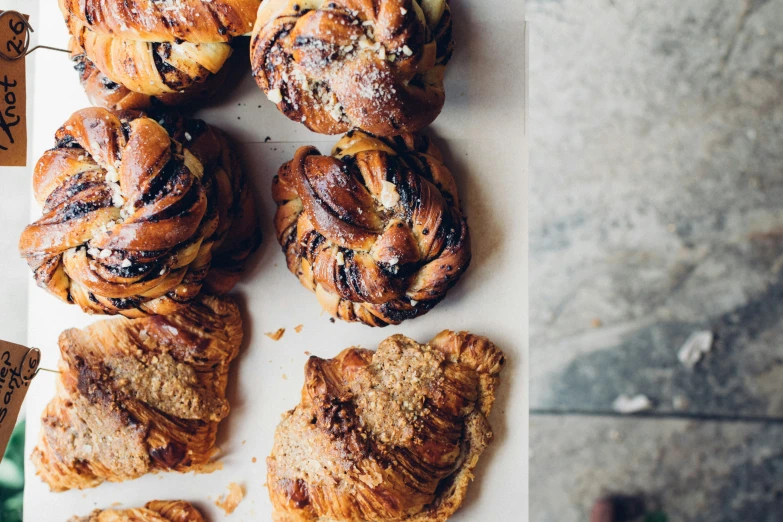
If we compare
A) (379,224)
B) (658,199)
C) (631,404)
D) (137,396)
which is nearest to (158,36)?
(379,224)

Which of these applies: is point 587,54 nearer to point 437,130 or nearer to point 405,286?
point 437,130

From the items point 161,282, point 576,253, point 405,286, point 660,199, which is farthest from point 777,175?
point 161,282

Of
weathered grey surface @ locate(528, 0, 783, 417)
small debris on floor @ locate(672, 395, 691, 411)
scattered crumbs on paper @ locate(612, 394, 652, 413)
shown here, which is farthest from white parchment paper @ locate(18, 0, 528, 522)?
small debris on floor @ locate(672, 395, 691, 411)

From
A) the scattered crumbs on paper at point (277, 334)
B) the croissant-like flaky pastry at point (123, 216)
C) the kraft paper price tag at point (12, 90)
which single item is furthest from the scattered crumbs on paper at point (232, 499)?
the kraft paper price tag at point (12, 90)

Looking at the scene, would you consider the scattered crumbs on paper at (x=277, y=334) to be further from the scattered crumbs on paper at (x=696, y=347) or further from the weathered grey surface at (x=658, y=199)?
the scattered crumbs on paper at (x=696, y=347)

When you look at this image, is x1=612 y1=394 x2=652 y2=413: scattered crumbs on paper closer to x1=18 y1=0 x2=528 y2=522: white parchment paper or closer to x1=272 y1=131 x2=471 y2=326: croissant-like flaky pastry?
x1=18 y1=0 x2=528 y2=522: white parchment paper

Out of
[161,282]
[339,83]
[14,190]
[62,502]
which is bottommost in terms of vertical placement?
[62,502]

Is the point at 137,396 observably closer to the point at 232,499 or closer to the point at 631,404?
the point at 232,499
